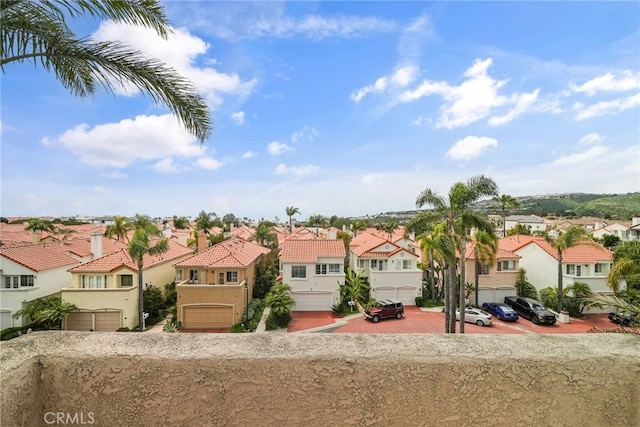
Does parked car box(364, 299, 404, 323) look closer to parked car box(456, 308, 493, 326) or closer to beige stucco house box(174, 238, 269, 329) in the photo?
parked car box(456, 308, 493, 326)

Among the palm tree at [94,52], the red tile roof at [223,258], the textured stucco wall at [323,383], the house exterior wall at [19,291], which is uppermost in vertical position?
the palm tree at [94,52]

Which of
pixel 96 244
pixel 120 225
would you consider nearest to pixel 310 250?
pixel 96 244

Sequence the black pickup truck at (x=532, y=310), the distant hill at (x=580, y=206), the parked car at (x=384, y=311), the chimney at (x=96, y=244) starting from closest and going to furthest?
1. the black pickup truck at (x=532, y=310)
2. the parked car at (x=384, y=311)
3. the chimney at (x=96, y=244)
4. the distant hill at (x=580, y=206)

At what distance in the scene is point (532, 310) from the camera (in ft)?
73.3

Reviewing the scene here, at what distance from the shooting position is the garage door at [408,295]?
86.6ft

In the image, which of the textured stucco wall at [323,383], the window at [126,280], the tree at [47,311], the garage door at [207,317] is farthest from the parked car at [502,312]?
the tree at [47,311]

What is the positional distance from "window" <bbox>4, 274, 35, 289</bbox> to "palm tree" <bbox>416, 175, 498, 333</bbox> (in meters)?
26.5

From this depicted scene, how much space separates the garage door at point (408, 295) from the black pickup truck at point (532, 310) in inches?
281

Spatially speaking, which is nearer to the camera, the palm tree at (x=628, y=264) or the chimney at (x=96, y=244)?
the palm tree at (x=628, y=264)

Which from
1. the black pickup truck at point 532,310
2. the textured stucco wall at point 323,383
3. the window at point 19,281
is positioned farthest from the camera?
the black pickup truck at point 532,310

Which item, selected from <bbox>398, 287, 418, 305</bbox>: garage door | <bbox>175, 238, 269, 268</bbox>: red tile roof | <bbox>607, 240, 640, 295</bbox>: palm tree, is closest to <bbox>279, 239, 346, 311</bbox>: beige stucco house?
<bbox>175, 238, 269, 268</bbox>: red tile roof

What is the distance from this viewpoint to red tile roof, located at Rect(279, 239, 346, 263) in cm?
2464

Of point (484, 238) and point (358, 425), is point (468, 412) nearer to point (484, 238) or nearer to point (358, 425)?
point (358, 425)

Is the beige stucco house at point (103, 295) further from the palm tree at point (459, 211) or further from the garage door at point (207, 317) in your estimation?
the palm tree at point (459, 211)
